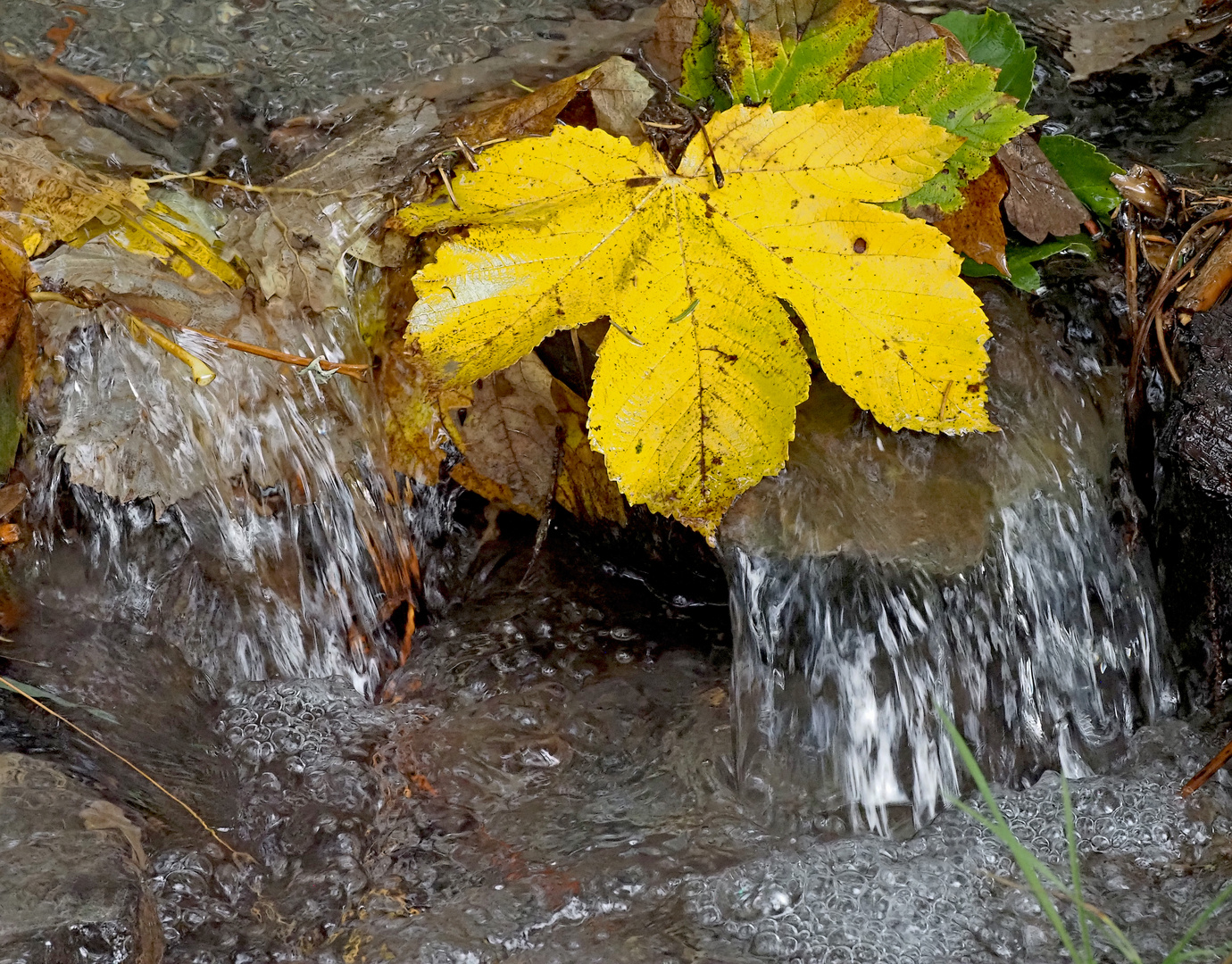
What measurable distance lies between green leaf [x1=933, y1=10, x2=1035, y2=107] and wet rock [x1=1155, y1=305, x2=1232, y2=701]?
0.50 metres

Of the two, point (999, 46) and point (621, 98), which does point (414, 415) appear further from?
point (999, 46)

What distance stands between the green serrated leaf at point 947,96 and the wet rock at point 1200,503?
1.48 feet

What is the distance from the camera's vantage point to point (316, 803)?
180 centimetres

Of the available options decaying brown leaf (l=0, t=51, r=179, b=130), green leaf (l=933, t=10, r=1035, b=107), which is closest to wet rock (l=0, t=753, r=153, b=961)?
decaying brown leaf (l=0, t=51, r=179, b=130)

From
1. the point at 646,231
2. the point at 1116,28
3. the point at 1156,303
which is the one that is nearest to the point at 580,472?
the point at 646,231

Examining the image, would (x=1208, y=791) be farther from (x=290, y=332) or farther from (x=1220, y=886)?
(x=290, y=332)

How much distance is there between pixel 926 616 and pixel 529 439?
767 mm

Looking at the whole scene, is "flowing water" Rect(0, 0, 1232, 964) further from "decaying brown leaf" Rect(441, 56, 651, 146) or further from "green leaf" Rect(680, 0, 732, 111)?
"green leaf" Rect(680, 0, 732, 111)

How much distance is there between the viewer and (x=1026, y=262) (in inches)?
71.2

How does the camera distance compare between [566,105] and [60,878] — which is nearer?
[60,878]

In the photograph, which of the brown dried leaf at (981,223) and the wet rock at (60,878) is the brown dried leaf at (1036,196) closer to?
the brown dried leaf at (981,223)

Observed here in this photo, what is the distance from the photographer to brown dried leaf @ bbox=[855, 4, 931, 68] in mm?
1764

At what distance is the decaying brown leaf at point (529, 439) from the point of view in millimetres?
1972

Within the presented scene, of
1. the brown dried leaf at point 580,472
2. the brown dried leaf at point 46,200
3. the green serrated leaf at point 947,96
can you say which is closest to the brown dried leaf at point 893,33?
the green serrated leaf at point 947,96
